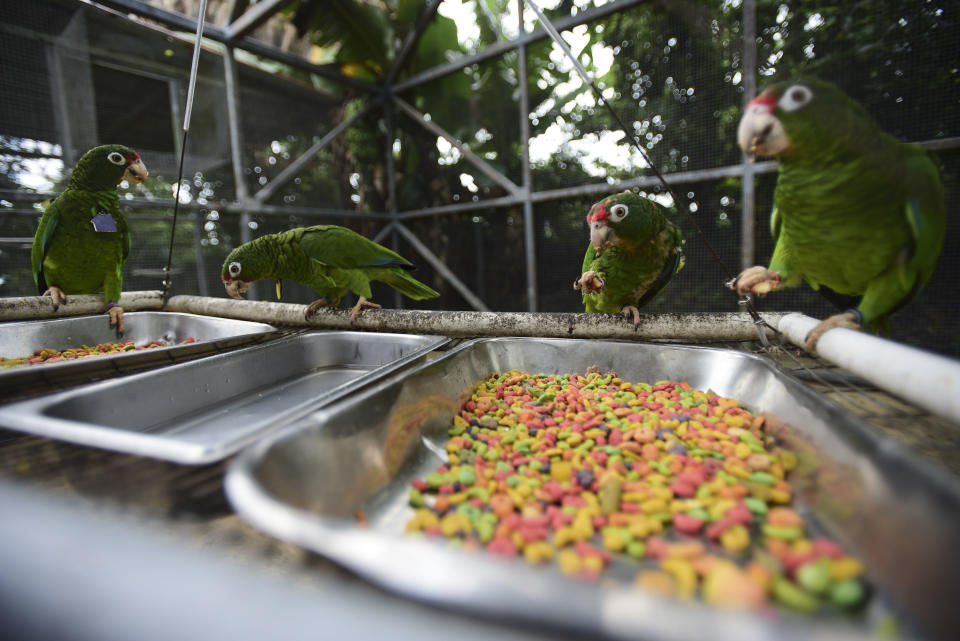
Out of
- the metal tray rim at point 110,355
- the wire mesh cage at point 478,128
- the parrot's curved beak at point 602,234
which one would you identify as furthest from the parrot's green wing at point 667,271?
the metal tray rim at point 110,355

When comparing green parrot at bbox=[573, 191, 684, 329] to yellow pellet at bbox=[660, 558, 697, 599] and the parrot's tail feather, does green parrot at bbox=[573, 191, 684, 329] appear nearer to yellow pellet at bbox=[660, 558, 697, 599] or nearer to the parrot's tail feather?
the parrot's tail feather

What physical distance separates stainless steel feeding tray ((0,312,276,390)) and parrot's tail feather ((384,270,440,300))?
675 millimetres

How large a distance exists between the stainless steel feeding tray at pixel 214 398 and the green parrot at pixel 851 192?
42.9 inches

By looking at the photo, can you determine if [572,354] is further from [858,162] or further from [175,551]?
[175,551]

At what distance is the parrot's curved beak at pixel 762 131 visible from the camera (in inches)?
39.1

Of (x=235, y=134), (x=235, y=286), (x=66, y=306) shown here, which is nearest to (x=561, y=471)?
(x=235, y=286)

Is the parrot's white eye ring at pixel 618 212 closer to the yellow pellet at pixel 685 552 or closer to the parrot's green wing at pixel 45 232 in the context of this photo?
the yellow pellet at pixel 685 552

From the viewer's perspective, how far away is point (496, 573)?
35 centimetres

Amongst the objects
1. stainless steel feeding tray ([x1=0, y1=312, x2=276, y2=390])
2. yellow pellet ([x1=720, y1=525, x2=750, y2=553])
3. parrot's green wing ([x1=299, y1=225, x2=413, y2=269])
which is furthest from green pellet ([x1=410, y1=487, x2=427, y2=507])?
parrot's green wing ([x1=299, y1=225, x2=413, y2=269])

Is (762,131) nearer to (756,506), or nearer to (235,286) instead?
A: (756,506)

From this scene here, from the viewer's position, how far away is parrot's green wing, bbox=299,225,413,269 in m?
2.02

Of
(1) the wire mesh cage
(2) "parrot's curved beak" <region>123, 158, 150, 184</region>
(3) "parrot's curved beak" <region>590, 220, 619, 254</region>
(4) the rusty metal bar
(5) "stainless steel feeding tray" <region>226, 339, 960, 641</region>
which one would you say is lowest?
(5) "stainless steel feeding tray" <region>226, 339, 960, 641</region>

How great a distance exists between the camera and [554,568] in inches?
22.7

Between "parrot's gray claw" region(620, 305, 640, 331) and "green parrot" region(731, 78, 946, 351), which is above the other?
"green parrot" region(731, 78, 946, 351)
